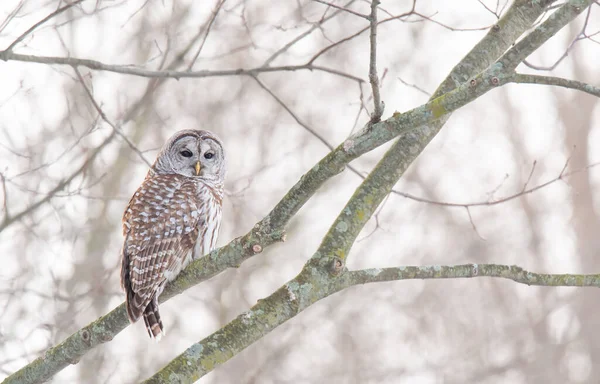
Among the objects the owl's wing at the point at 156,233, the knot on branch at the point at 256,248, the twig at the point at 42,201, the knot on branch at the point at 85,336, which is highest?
the twig at the point at 42,201

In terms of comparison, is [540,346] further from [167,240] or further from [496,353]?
[167,240]

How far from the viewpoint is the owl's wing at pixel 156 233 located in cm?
499

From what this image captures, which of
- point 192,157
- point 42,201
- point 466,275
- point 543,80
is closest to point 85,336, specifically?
point 466,275

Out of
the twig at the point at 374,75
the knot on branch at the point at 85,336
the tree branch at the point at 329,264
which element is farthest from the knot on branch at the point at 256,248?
the knot on branch at the point at 85,336

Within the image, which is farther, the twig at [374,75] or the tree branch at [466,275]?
the tree branch at [466,275]

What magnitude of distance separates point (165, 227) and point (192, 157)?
1.33 m

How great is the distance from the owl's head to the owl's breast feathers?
1.37ft

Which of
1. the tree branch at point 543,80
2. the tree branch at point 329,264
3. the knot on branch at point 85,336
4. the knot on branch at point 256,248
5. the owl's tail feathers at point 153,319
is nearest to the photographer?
the tree branch at point 543,80

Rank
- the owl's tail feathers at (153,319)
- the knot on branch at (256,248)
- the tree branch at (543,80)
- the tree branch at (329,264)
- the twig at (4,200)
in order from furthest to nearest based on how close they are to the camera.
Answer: the twig at (4,200) → the owl's tail feathers at (153,319) → the knot on branch at (256,248) → the tree branch at (329,264) → the tree branch at (543,80)

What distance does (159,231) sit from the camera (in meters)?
5.41

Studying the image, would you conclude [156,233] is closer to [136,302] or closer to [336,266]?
[136,302]

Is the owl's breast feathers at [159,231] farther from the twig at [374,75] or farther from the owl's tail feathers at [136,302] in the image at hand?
the twig at [374,75]

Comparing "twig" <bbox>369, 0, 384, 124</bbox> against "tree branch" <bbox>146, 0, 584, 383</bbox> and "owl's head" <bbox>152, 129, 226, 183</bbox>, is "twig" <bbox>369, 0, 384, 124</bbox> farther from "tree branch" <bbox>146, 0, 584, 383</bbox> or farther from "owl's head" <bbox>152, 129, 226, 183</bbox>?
"owl's head" <bbox>152, 129, 226, 183</bbox>

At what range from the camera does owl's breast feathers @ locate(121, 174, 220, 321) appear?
16.4ft
